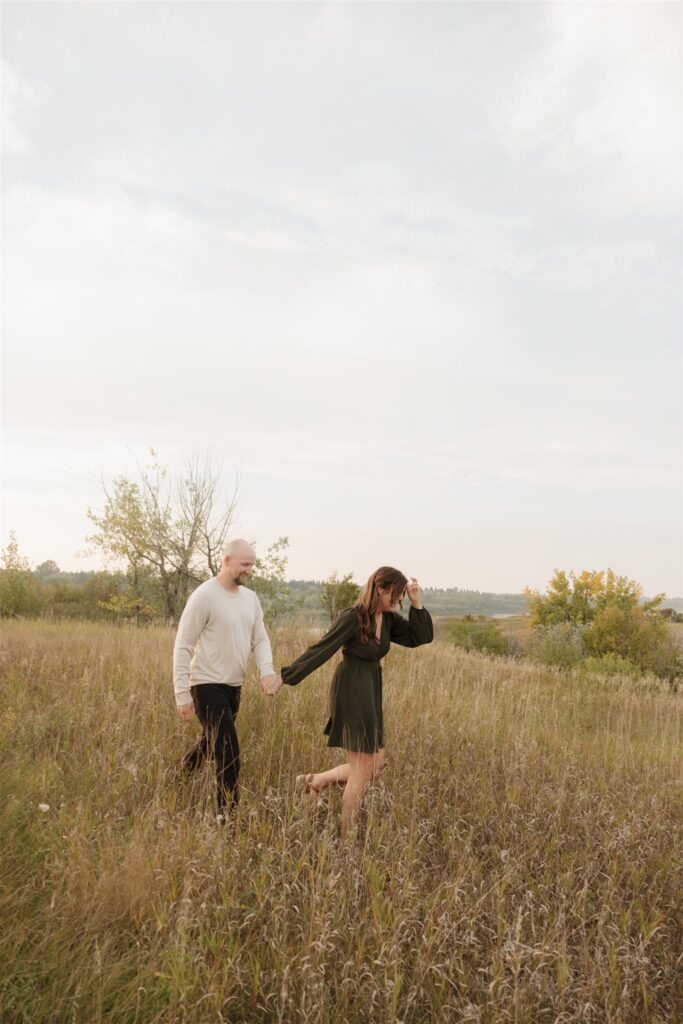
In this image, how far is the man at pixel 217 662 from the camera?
4.99 m

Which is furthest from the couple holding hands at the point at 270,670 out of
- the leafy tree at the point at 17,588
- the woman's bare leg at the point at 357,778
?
the leafy tree at the point at 17,588

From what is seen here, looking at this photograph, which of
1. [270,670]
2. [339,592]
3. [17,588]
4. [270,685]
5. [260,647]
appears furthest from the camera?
[339,592]

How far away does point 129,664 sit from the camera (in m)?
8.35

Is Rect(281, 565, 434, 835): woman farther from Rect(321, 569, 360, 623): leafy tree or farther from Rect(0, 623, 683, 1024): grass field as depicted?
Rect(321, 569, 360, 623): leafy tree

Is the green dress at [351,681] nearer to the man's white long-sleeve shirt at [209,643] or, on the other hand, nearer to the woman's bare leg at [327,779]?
the woman's bare leg at [327,779]

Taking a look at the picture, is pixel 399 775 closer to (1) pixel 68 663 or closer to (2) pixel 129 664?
(2) pixel 129 664

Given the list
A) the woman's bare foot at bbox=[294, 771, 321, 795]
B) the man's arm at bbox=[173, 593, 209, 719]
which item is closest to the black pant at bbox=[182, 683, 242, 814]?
the man's arm at bbox=[173, 593, 209, 719]

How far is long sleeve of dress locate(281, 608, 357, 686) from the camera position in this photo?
4.94 m

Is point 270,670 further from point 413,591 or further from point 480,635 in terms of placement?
point 480,635

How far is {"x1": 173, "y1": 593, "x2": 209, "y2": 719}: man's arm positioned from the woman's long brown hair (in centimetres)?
117

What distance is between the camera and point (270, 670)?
17.7 feet

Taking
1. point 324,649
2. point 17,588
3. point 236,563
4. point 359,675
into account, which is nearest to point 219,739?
point 324,649

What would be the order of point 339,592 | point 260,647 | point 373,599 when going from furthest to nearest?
point 339,592, point 260,647, point 373,599

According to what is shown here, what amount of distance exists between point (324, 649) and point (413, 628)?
0.87 metres
